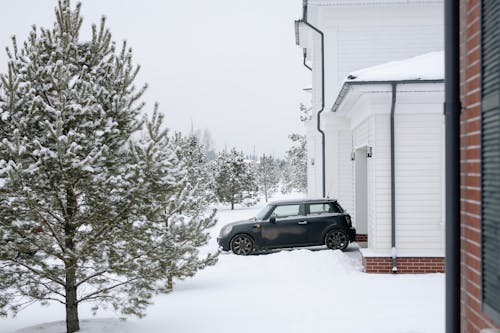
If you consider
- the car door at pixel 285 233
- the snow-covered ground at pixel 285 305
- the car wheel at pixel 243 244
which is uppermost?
the car door at pixel 285 233

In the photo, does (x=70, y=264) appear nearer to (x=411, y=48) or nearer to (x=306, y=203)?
(x=306, y=203)

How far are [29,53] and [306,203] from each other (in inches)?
384

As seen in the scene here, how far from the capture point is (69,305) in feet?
25.1

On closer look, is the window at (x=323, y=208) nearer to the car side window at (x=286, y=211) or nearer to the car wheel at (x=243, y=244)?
the car side window at (x=286, y=211)

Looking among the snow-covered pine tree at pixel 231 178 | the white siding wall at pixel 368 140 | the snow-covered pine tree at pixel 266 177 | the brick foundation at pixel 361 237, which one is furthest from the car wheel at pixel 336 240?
the snow-covered pine tree at pixel 266 177

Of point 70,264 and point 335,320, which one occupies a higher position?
point 70,264

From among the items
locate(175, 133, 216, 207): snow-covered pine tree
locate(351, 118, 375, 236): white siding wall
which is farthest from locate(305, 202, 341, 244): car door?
locate(175, 133, 216, 207): snow-covered pine tree

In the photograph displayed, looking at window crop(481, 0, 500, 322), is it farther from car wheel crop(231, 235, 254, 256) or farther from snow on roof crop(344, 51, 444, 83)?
car wheel crop(231, 235, 254, 256)

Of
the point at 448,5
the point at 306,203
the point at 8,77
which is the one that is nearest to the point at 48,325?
the point at 8,77

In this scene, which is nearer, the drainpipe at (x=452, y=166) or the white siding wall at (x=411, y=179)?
the drainpipe at (x=452, y=166)

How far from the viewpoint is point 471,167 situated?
11.6 feet

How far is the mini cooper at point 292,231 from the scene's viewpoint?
49.7 ft

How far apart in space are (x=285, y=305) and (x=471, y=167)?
6409 millimetres

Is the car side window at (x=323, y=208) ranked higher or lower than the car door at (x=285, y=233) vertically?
higher
